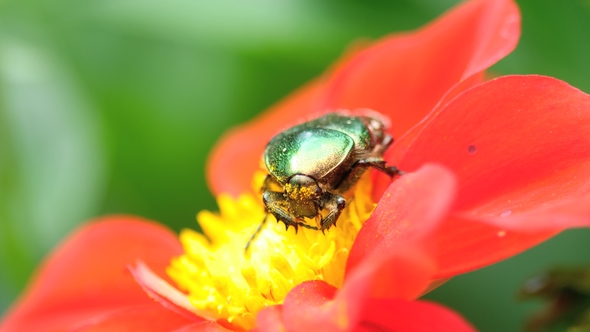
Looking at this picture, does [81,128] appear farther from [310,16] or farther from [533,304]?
[533,304]

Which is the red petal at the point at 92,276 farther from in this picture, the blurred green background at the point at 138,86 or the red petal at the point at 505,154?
the red petal at the point at 505,154

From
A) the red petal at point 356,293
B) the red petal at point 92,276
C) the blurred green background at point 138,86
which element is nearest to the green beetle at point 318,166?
the red petal at point 356,293

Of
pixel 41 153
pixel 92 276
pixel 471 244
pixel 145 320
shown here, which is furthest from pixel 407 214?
pixel 41 153

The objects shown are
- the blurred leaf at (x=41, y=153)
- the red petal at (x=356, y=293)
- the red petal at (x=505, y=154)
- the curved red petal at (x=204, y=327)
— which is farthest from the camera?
the blurred leaf at (x=41, y=153)

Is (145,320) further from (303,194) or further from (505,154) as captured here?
(505,154)

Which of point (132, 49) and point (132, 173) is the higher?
point (132, 49)

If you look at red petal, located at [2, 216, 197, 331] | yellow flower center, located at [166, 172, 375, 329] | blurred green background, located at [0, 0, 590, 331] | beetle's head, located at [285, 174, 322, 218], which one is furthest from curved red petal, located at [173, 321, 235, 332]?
blurred green background, located at [0, 0, 590, 331]

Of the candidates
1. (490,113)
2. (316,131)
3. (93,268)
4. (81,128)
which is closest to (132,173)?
(81,128)
